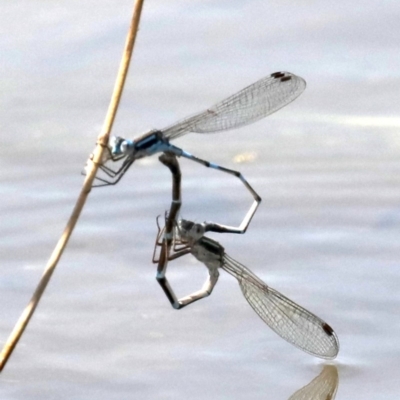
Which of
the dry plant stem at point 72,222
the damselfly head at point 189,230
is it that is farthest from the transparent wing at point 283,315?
the dry plant stem at point 72,222

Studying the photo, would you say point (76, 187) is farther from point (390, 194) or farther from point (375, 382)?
point (375, 382)

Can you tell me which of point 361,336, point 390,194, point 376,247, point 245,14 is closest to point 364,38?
point 245,14

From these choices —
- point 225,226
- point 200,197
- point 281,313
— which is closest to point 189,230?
point 225,226

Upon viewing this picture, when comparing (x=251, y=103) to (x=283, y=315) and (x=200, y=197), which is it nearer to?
(x=283, y=315)

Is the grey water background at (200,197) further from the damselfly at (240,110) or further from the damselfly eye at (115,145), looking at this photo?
the damselfly eye at (115,145)

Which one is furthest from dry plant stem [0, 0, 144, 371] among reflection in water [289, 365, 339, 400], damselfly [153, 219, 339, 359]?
reflection in water [289, 365, 339, 400]

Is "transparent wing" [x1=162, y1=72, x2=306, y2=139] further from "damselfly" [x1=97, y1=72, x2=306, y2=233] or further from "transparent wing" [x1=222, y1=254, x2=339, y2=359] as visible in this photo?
"transparent wing" [x1=222, y1=254, x2=339, y2=359]
